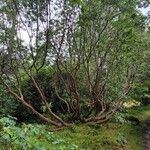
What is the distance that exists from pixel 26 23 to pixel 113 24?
3.87 m

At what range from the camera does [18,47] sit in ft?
57.5

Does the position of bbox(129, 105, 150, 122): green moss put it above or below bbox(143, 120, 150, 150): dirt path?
above

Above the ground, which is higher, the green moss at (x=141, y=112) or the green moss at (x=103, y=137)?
the green moss at (x=141, y=112)

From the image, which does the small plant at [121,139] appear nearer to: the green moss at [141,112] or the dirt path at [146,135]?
the dirt path at [146,135]

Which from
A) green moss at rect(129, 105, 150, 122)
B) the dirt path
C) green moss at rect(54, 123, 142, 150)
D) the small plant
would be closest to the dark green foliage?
green moss at rect(54, 123, 142, 150)

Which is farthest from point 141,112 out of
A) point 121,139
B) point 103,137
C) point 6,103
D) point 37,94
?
point 103,137

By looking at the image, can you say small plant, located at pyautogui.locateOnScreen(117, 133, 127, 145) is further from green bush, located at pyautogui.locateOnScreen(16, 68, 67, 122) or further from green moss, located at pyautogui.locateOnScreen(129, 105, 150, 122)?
green moss, located at pyautogui.locateOnScreen(129, 105, 150, 122)

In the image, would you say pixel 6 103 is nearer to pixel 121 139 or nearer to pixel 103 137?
pixel 103 137

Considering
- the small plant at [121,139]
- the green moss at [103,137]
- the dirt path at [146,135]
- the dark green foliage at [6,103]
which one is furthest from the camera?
the dark green foliage at [6,103]

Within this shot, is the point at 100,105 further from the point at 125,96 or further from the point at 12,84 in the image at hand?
the point at 12,84

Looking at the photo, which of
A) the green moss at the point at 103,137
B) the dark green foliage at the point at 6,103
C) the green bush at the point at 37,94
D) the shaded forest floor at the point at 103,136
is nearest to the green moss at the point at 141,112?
the shaded forest floor at the point at 103,136

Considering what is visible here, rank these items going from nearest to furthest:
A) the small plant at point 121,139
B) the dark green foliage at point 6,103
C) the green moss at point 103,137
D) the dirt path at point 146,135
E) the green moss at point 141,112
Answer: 1. the green moss at point 103,137
2. the small plant at point 121,139
3. the dirt path at point 146,135
4. the dark green foliage at point 6,103
5. the green moss at point 141,112

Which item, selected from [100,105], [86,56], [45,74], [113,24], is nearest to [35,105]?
[45,74]

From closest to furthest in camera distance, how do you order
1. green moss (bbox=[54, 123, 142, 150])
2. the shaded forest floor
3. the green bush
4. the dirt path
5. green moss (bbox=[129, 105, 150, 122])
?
1. the shaded forest floor
2. green moss (bbox=[54, 123, 142, 150])
3. the dirt path
4. the green bush
5. green moss (bbox=[129, 105, 150, 122])
